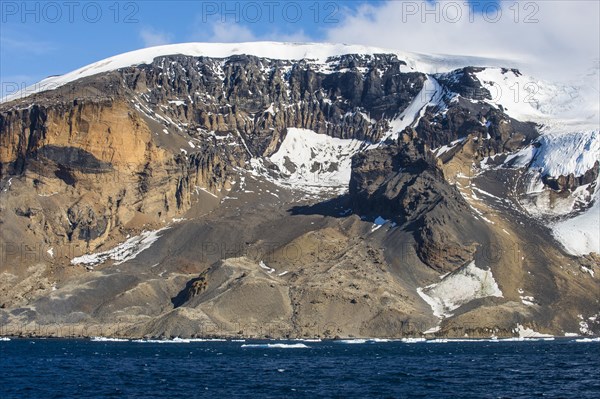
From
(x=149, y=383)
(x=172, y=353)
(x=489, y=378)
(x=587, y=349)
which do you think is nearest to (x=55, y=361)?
(x=172, y=353)

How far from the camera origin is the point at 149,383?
124 meters

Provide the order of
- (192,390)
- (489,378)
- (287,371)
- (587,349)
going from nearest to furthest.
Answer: (192,390), (489,378), (287,371), (587,349)

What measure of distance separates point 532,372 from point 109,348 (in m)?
92.8

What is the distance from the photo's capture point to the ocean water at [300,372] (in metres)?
114

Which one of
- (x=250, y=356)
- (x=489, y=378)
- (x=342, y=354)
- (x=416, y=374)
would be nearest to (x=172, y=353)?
(x=250, y=356)

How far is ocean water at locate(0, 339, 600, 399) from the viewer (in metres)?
114

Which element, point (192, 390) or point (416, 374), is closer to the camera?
point (192, 390)

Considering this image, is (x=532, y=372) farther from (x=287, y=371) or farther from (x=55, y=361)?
(x=55, y=361)

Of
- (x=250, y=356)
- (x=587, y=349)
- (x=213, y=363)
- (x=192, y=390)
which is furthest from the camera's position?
(x=587, y=349)

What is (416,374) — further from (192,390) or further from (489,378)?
(192,390)

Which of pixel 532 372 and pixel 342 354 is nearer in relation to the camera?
pixel 532 372

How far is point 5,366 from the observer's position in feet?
486

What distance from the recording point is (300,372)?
137500mm

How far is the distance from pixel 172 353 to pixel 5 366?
123 feet
